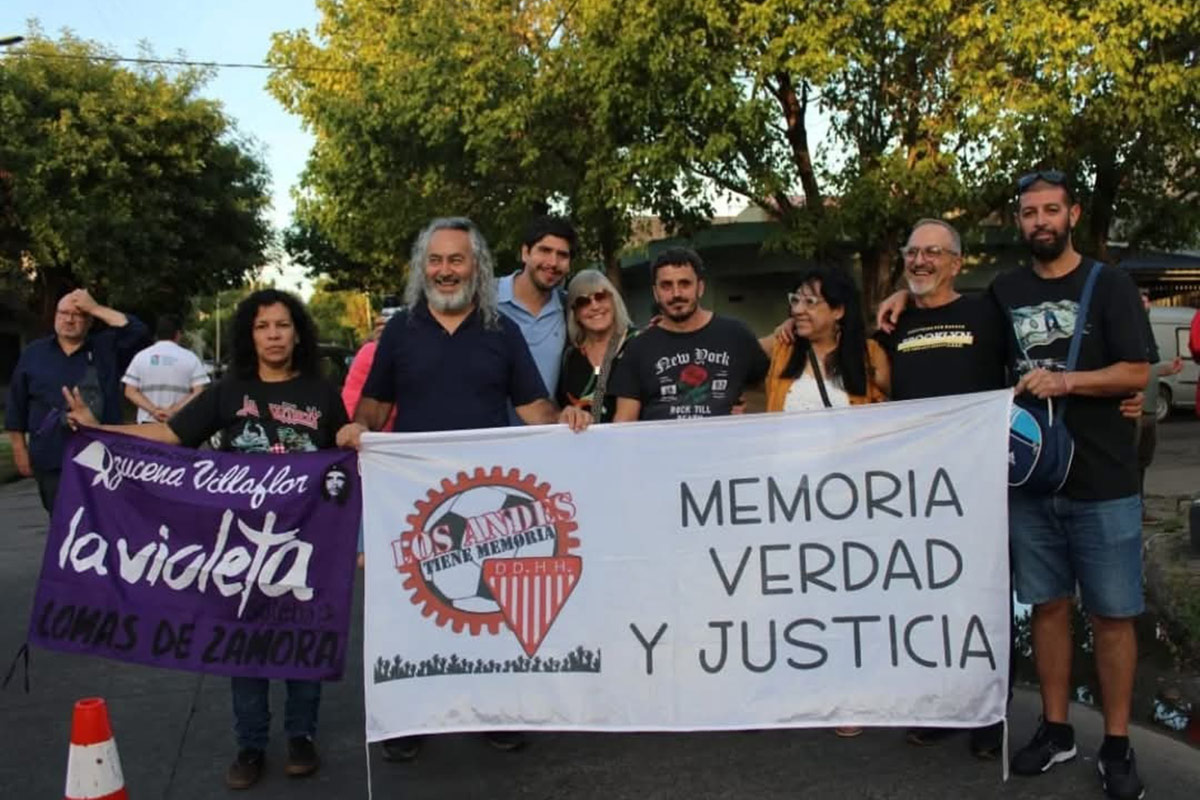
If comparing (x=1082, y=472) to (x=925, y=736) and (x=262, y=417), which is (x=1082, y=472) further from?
(x=262, y=417)

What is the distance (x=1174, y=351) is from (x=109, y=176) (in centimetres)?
2284

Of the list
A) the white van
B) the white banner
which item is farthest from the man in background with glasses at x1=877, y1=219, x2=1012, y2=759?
the white van

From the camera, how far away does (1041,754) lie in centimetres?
390

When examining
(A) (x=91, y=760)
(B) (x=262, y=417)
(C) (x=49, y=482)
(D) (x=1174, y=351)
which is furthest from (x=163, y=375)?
(D) (x=1174, y=351)

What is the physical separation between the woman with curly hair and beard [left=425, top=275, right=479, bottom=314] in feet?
1.64

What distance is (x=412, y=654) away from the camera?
12.8 ft

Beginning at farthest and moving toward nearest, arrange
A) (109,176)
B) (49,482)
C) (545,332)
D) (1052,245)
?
(109,176) → (49,482) → (545,332) → (1052,245)

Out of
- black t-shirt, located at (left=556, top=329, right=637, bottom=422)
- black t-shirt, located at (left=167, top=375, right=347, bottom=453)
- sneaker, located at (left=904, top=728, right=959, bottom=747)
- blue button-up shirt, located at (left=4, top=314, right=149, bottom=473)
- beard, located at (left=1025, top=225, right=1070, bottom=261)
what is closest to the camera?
beard, located at (left=1025, top=225, right=1070, bottom=261)

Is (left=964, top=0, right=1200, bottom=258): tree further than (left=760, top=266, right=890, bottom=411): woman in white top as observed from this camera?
Yes

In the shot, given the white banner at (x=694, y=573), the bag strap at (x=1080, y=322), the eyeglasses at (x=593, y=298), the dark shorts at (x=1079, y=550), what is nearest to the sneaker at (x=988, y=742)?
the white banner at (x=694, y=573)

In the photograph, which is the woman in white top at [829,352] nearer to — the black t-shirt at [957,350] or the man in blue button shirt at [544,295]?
the black t-shirt at [957,350]

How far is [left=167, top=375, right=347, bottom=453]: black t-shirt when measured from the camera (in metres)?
4.11

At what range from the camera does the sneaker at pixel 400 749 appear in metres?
4.19

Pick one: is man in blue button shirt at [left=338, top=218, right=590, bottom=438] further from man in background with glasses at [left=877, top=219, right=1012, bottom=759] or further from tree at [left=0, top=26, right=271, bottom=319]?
tree at [left=0, top=26, right=271, bottom=319]
